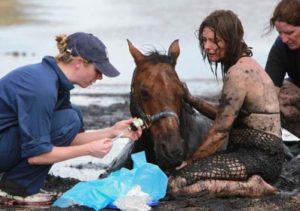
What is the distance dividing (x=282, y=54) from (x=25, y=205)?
3.14m

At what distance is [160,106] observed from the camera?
21.5 feet

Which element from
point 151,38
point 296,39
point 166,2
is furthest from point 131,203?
point 166,2

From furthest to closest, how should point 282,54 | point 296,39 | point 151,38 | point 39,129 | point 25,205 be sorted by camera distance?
point 151,38
point 282,54
point 296,39
point 25,205
point 39,129

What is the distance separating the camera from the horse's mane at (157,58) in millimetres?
6762

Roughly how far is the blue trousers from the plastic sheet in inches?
9.9

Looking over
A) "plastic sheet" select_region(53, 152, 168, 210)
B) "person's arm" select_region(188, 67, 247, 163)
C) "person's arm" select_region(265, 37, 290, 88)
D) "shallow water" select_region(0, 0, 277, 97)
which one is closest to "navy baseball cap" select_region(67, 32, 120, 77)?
"plastic sheet" select_region(53, 152, 168, 210)

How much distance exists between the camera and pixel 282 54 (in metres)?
8.50

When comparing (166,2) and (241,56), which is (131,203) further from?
(166,2)

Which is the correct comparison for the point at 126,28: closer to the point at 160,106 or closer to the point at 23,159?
the point at 160,106

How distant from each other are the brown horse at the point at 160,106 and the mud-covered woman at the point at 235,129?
0.21 m

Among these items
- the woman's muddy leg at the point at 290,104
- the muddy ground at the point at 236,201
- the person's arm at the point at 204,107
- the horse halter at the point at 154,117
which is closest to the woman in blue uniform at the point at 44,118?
the horse halter at the point at 154,117

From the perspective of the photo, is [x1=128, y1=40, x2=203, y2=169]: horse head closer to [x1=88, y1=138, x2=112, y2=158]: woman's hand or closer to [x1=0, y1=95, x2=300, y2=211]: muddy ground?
[x1=0, y1=95, x2=300, y2=211]: muddy ground

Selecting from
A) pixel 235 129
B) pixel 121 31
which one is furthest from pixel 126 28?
pixel 235 129

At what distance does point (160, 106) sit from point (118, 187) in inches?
26.2
